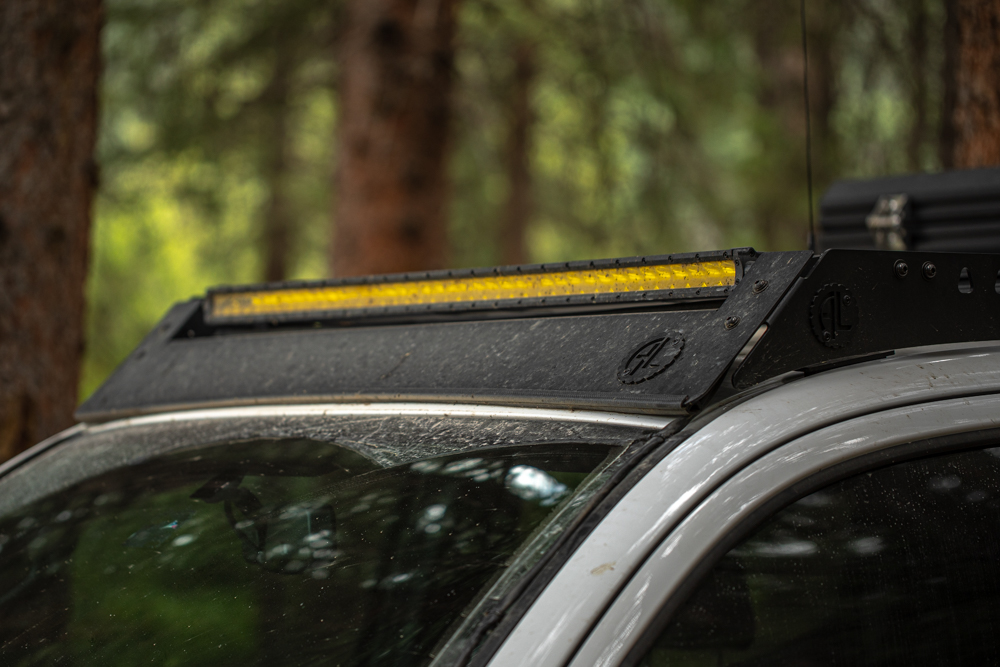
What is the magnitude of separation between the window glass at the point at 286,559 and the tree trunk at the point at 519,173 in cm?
919

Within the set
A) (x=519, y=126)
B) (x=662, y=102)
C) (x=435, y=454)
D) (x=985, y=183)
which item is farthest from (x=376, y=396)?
(x=519, y=126)

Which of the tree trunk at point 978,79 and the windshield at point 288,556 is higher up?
the tree trunk at point 978,79

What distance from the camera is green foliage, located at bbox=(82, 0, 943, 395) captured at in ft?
24.2

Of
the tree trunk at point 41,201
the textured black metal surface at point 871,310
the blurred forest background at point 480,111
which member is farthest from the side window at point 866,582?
the blurred forest background at point 480,111

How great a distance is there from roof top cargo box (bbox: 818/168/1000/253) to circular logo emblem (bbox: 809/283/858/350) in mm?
1715

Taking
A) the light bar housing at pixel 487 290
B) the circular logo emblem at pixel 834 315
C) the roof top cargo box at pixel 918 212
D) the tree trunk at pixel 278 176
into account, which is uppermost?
the tree trunk at pixel 278 176

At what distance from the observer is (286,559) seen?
1.51 meters

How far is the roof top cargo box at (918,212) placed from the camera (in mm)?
3027

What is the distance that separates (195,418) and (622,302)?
99 centimetres

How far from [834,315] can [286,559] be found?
952 mm

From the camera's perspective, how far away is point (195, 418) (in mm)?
2053

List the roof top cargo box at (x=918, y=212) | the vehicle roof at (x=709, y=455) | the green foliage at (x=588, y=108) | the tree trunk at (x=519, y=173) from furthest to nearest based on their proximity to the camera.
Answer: the tree trunk at (x=519, y=173) < the green foliage at (x=588, y=108) < the roof top cargo box at (x=918, y=212) < the vehicle roof at (x=709, y=455)

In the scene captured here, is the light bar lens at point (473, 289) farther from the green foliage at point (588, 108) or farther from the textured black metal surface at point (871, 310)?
the green foliage at point (588, 108)

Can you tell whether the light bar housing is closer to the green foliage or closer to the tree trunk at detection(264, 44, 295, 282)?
the green foliage
